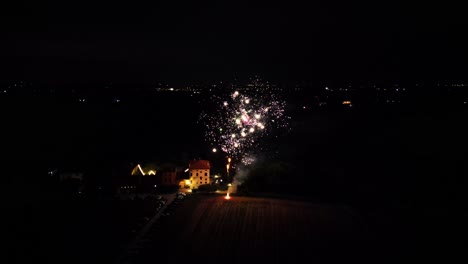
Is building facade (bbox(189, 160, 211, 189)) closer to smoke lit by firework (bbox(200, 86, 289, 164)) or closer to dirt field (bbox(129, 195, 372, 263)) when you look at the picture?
dirt field (bbox(129, 195, 372, 263))

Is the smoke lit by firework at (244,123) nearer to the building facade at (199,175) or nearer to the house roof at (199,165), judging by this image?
the house roof at (199,165)

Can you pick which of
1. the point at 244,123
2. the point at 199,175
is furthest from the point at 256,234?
the point at 244,123

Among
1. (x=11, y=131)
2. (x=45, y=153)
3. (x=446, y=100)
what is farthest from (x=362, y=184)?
(x=446, y=100)

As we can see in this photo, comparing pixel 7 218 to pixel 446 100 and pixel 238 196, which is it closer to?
pixel 238 196

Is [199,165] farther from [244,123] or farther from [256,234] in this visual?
[244,123]

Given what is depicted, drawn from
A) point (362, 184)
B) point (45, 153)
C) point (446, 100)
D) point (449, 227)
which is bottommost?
point (449, 227)

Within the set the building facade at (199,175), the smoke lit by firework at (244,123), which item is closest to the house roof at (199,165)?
the building facade at (199,175)
